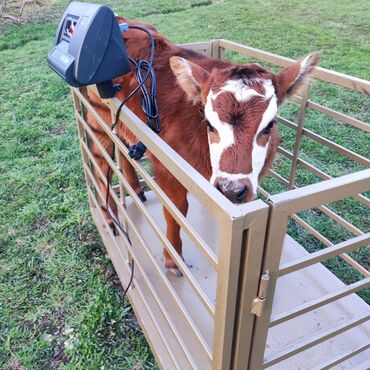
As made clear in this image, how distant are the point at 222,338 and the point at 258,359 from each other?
0.67 ft

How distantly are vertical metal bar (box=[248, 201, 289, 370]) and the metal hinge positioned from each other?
0.04ft

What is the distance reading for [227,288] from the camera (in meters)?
1.06

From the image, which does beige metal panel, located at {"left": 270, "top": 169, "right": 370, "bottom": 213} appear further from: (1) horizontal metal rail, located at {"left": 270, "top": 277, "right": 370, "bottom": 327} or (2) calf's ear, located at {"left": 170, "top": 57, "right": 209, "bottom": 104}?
(2) calf's ear, located at {"left": 170, "top": 57, "right": 209, "bottom": 104}

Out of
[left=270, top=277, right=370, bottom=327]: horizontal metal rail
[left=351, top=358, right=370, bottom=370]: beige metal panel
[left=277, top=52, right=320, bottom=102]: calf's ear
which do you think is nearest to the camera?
[left=270, top=277, right=370, bottom=327]: horizontal metal rail

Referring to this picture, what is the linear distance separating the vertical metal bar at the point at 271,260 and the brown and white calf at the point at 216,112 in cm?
50

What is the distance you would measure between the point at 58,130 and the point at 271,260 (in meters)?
3.89

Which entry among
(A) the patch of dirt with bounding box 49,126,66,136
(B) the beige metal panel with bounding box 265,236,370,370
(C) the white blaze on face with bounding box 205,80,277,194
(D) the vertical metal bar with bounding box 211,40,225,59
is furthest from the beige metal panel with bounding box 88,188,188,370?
(A) the patch of dirt with bounding box 49,126,66,136

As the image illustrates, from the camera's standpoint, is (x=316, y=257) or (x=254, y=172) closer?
(x=316, y=257)

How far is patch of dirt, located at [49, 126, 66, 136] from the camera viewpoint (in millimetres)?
4418

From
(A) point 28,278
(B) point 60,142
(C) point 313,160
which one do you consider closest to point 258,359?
(A) point 28,278

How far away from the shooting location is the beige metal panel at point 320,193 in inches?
39.5

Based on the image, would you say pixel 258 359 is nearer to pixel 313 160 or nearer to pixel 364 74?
pixel 313 160

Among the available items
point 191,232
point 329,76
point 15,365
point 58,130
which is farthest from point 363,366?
point 58,130

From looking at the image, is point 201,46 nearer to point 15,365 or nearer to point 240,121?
point 240,121
